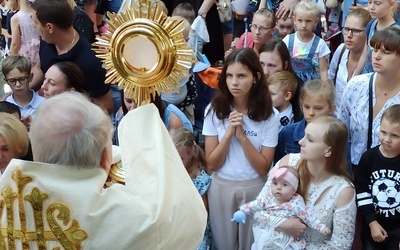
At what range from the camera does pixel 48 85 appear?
3.76 metres

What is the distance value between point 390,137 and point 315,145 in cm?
35

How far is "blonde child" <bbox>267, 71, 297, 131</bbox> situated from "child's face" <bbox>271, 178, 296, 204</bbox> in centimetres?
85

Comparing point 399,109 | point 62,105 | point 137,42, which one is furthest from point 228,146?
point 62,105

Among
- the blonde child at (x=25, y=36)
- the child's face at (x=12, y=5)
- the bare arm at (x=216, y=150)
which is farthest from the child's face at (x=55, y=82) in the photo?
the child's face at (x=12, y=5)

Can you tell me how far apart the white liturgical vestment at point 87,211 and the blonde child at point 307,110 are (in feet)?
6.00

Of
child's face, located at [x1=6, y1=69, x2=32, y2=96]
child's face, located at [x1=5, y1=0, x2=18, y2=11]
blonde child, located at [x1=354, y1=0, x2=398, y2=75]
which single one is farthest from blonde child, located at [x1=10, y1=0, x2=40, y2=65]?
blonde child, located at [x1=354, y1=0, x2=398, y2=75]

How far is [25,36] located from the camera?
498 centimetres

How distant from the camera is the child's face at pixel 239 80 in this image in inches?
142

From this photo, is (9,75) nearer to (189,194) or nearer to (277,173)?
(277,173)

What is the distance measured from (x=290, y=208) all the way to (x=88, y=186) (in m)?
1.57

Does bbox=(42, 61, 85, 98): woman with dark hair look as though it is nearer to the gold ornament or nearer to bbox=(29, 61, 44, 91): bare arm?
bbox=(29, 61, 44, 91): bare arm

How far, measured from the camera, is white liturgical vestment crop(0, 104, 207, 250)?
185 cm

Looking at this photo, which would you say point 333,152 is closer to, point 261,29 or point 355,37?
point 355,37

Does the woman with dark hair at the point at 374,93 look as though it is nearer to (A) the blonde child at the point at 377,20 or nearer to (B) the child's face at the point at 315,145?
(B) the child's face at the point at 315,145
